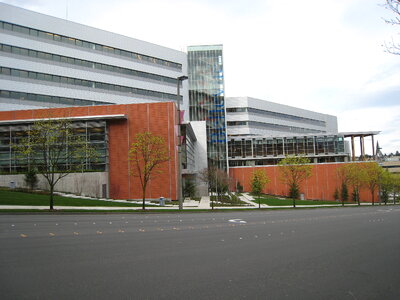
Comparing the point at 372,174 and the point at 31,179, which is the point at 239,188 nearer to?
the point at 372,174

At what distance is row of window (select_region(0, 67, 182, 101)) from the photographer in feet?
156

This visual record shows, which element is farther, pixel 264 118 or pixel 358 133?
pixel 264 118

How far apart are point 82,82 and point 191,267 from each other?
50238 mm

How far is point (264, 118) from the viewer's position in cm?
8344

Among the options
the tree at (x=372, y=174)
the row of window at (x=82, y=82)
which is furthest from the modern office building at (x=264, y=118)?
the row of window at (x=82, y=82)

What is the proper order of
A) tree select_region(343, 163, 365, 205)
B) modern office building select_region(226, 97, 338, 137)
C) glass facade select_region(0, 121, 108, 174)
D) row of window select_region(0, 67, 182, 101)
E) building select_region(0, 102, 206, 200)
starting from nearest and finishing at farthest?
1. glass facade select_region(0, 121, 108, 174)
2. building select_region(0, 102, 206, 200)
3. row of window select_region(0, 67, 182, 101)
4. tree select_region(343, 163, 365, 205)
5. modern office building select_region(226, 97, 338, 137)

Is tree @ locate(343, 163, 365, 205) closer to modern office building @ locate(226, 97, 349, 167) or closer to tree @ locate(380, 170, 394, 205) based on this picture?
tree @ locate(380, 170, 394, 205)

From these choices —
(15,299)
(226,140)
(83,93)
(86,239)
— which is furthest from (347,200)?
(15,299)

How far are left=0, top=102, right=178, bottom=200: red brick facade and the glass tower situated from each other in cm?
2963

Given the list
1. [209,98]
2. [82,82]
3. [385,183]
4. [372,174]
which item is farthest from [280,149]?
Answer: [82,82]

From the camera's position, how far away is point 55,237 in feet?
36.1

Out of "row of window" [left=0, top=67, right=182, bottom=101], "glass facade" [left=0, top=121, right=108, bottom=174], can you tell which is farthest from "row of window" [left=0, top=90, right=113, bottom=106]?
"glass facade" [left=0, top=121, right=108, bottom=174]

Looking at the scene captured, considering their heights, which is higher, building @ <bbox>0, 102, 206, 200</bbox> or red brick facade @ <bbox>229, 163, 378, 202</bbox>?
building @ <bbox>0, 102, 206, 200</bbox>

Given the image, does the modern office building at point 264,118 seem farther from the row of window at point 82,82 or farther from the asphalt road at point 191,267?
the asphalt road at point 191,267
